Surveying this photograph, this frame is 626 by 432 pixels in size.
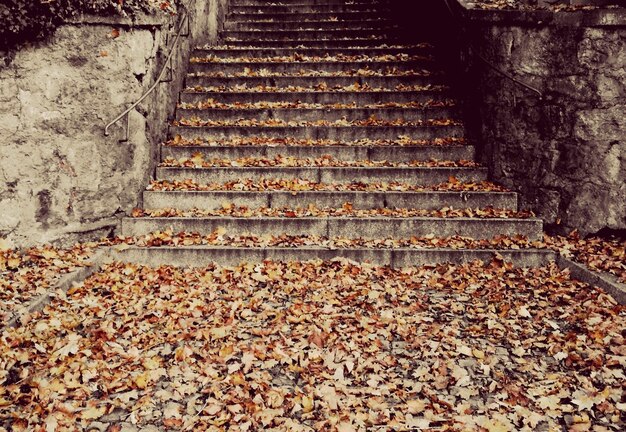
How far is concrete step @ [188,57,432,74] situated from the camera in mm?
8062

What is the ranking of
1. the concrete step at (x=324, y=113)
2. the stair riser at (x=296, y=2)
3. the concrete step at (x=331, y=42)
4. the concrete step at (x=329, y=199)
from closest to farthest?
the concrete step at (x=329, y=199), the concrete step at (x=324, y=113), the concrete step at (x=331, y=42), the stair riser at (x=296, y=2)

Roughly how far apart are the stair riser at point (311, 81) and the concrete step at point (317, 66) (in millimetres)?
403

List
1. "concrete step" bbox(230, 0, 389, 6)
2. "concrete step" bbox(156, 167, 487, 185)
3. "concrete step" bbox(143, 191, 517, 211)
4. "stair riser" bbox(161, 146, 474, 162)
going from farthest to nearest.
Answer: "concrete step" bbox(230, 0, 389, 6) → "stair riser" bbox(161, 146, 474, 162) → "concrete step" bbox(156, 167, 487, 185) → "concrete step" bbox(143, 191, 517, 211)

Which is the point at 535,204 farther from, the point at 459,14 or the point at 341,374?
the point at 341,374

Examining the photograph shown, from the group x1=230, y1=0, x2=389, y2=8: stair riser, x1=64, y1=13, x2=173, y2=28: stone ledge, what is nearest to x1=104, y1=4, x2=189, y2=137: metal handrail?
x1=64, y1=13, x2=173, y2=28: stone ledge

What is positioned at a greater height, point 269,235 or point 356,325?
point 269,235

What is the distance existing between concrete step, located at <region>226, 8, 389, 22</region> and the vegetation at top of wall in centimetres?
525

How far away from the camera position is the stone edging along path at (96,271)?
3865mm

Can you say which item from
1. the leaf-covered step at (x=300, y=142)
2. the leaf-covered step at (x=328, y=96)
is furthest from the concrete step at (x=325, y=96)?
the leaf-covered step at (x=300, y=142)

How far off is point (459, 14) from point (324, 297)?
4973mm

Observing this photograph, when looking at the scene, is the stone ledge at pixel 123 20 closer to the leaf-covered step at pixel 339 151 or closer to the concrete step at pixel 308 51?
the leaf-covered step at pixel 339 151

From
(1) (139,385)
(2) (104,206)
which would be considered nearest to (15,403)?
(1) (139,385)

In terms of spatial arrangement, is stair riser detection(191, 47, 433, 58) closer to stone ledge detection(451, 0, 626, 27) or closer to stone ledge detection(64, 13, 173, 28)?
stone ledge detection(451, 0, 626, 27)

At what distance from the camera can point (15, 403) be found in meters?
2.93
